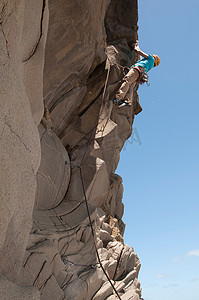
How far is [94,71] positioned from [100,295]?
6.76 m

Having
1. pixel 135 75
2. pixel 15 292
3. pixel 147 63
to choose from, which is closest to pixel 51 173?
pixel 15 292

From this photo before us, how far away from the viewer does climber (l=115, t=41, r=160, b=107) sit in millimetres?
11997

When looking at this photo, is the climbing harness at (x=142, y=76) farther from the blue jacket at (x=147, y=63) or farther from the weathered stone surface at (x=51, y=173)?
the weathered stone surface at (x=51, y=173)

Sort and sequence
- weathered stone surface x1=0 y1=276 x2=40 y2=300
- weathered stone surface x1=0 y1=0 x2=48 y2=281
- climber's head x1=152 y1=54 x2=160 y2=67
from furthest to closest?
1. climber's head x1=152 y1=54 x2=160 y2=67
2. weathered stone surface x1=0 y1=0 x2=48 y2=281
3. weathered stone surface x1=0 y1=276 x2=40 y2=300

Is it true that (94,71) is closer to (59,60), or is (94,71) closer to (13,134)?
(59,60)

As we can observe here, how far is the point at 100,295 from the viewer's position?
21.7 ft

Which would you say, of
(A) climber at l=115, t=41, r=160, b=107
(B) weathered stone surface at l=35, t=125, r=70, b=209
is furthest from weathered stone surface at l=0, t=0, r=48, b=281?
(A) climber at l=115, t=41, r=160, b=107

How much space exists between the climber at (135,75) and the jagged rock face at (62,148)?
1.09 feet

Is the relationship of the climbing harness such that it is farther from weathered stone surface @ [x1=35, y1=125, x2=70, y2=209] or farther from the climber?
weathered stone surface @ [x1=35, y1=125, x2=70, y2=209]

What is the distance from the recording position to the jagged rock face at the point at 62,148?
3.30m

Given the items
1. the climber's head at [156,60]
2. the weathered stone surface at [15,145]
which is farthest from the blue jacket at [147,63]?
the weathered stone surface at [15,145]

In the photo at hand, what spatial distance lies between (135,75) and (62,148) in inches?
205

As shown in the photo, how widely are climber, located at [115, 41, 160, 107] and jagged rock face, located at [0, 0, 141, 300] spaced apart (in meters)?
0.33

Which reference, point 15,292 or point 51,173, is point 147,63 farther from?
point 15,292
